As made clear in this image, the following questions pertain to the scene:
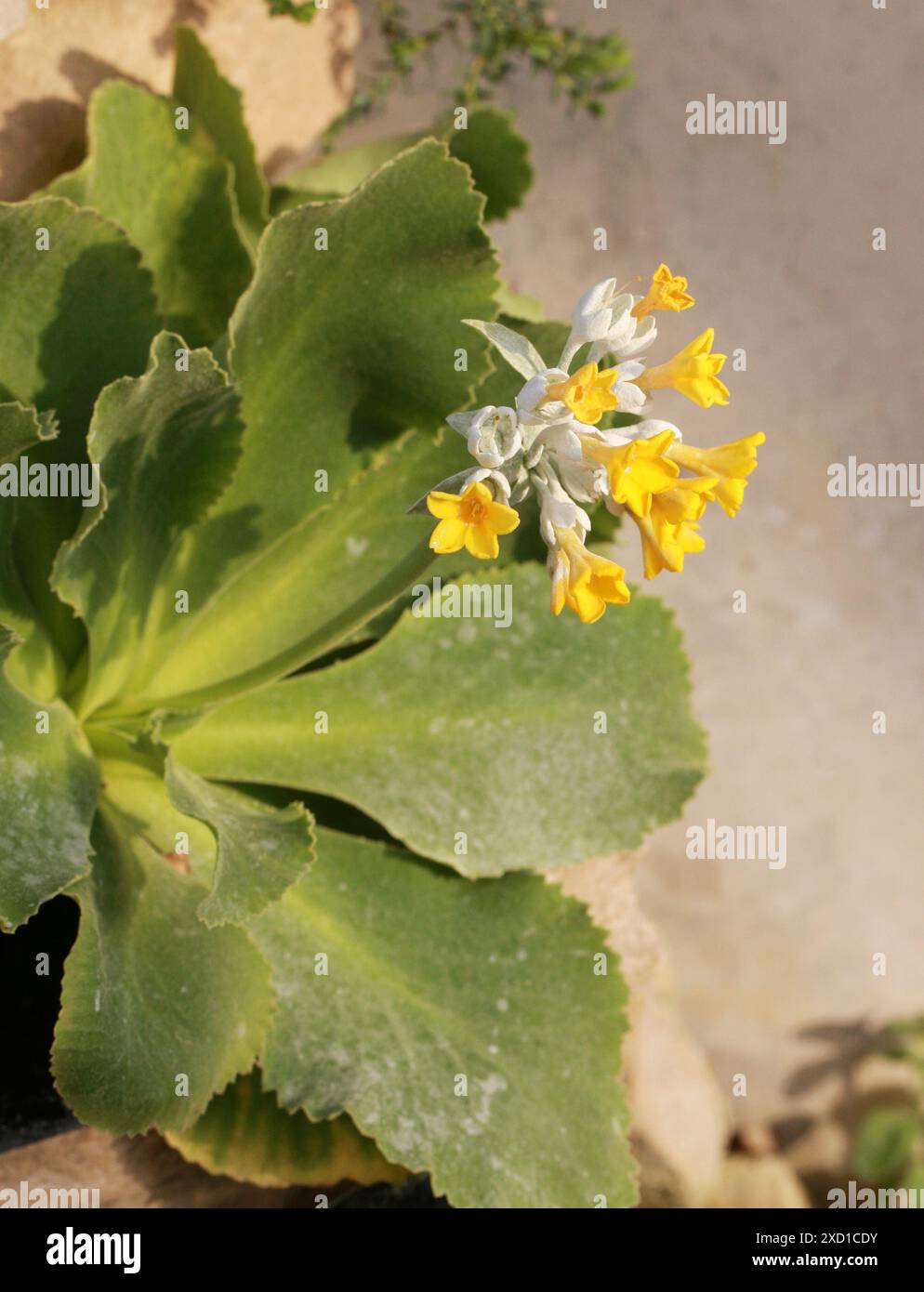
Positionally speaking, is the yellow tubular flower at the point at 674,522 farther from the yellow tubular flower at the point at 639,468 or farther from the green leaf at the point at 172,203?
the green leaf at the point at 172,203

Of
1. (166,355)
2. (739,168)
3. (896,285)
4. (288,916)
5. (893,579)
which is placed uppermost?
(739,168)

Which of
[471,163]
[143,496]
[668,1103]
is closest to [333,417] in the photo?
[143,496]

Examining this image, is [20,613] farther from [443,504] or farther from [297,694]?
[443,504]

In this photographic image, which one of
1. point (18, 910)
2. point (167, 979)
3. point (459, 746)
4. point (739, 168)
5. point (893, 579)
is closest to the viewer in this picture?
point (18, 910)

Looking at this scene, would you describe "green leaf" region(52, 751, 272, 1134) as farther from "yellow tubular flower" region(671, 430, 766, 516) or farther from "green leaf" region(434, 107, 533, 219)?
"green leaf" region(434, 107, 533, 219)

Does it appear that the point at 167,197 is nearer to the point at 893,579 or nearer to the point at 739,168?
the point at 739,168

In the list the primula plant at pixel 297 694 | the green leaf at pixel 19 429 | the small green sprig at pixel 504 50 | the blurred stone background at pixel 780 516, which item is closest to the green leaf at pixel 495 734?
the primula plant at pixel 297 694

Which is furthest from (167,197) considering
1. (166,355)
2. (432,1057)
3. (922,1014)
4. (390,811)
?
(922,1014)

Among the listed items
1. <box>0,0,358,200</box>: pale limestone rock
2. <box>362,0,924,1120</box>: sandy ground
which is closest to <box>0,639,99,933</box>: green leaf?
<box>0,0,358,200</box>: pale limestone rock
